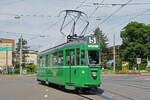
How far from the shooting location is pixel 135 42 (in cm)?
6097

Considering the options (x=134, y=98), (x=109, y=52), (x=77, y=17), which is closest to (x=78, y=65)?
(x=134, y=98)

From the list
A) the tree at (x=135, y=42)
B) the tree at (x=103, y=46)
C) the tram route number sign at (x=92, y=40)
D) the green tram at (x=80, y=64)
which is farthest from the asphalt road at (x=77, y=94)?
the tree at (x=103, y=46)

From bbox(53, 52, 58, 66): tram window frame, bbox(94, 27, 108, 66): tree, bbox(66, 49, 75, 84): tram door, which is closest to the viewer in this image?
bbox(66, 49, 75, 84): tram door

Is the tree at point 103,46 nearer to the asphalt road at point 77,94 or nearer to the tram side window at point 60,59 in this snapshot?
the asphalt road at point 77,94

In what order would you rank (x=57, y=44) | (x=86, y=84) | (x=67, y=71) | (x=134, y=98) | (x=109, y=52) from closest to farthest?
(x=134, y=98) < (x=86, y=84) < (x=67, y=71) < (x=57, y=44) < (x=109, y=52)

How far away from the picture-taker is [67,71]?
14.2 metres

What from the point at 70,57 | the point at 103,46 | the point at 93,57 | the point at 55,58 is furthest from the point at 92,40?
the point at 103,46

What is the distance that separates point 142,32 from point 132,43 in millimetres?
3826

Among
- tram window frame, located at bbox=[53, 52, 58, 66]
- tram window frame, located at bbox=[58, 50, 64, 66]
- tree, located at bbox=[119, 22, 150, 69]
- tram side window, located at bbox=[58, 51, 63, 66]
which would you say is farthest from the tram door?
tree, located at bbox=[119, 22, 150, 69]

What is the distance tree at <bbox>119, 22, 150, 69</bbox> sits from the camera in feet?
197

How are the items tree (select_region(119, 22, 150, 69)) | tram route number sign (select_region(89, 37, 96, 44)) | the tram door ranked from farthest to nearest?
1. tree (select_region(119, 22, 150, 69))
2. the tram door
3. tram route number sign (select_region(89, 37, 96, 44))

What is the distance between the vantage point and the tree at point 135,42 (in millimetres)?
60097

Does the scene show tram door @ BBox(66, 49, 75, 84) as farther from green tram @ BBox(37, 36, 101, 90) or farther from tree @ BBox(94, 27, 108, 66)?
tree @ BBox(94, 27, 108, 66)

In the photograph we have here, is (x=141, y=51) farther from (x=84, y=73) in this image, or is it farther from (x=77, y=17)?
(x=84, y=73)
